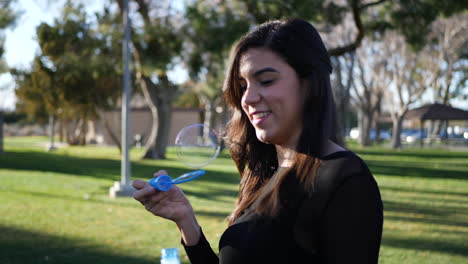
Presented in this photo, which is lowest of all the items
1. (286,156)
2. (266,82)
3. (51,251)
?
(51,251)

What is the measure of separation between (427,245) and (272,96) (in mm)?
5498

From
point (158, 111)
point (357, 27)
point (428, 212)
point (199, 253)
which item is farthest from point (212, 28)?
point (199, 253)

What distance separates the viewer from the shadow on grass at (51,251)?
5.50 m

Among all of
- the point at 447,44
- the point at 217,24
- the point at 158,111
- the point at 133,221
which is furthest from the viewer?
the point at 447,44

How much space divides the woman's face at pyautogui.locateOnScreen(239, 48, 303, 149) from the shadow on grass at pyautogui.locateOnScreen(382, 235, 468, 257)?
5090mm

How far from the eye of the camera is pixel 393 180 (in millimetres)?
14266

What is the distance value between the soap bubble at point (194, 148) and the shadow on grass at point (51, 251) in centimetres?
173

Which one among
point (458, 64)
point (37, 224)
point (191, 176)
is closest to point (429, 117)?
point (458, 64)

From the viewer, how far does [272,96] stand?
1.71m

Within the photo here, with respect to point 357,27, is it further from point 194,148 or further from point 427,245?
point 194,148

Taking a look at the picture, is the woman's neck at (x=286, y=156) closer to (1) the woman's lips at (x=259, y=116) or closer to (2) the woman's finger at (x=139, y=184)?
(1) the woman's lips at (x=259, y=116)

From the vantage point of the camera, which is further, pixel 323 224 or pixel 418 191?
pixel 418 191

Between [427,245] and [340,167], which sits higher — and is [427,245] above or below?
below

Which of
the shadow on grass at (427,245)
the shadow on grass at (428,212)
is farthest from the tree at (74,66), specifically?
the shadow on grass at (427,245)
